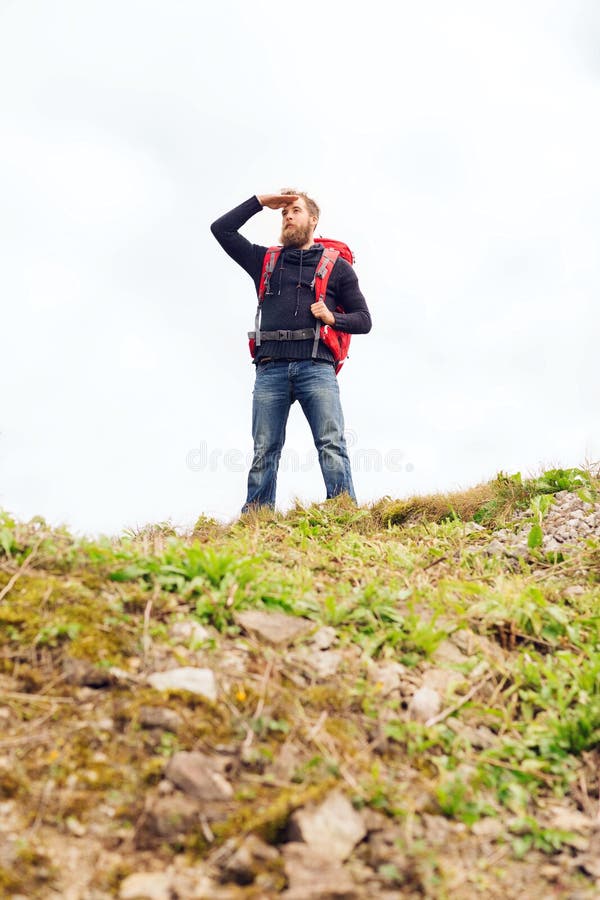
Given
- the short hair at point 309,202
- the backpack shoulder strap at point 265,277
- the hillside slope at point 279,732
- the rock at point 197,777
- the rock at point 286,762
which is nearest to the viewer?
the hillside slope at point 279,732

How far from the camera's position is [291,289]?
914cm

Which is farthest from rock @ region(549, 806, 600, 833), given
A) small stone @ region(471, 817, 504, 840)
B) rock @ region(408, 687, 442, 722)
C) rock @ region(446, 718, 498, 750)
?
rock @ region(408, 687, 442, 722)

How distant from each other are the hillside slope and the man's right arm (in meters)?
5.64

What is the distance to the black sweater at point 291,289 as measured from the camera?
9.02 meters

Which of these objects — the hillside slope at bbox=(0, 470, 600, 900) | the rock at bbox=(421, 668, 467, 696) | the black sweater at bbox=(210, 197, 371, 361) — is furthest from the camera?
the black sweater at bbox=(210, 197, 371, 361)

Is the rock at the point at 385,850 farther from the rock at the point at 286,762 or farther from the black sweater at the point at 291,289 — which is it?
the black sweater at the point at 291,289

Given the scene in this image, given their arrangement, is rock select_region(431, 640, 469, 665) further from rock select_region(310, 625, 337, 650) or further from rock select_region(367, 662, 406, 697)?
rock select_region(310, 625, 337, 650)

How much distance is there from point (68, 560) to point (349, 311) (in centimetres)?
630

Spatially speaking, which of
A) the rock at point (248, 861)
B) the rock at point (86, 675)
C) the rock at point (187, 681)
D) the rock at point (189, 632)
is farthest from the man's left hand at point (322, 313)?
the rock at point (248, 861)

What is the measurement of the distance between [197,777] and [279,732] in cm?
43

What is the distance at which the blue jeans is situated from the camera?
8.91 meters

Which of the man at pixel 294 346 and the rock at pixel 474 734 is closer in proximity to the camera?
the rock at pixel 474 734

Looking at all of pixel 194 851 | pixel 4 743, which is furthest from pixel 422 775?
pixel 4 743

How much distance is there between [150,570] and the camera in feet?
12.9
